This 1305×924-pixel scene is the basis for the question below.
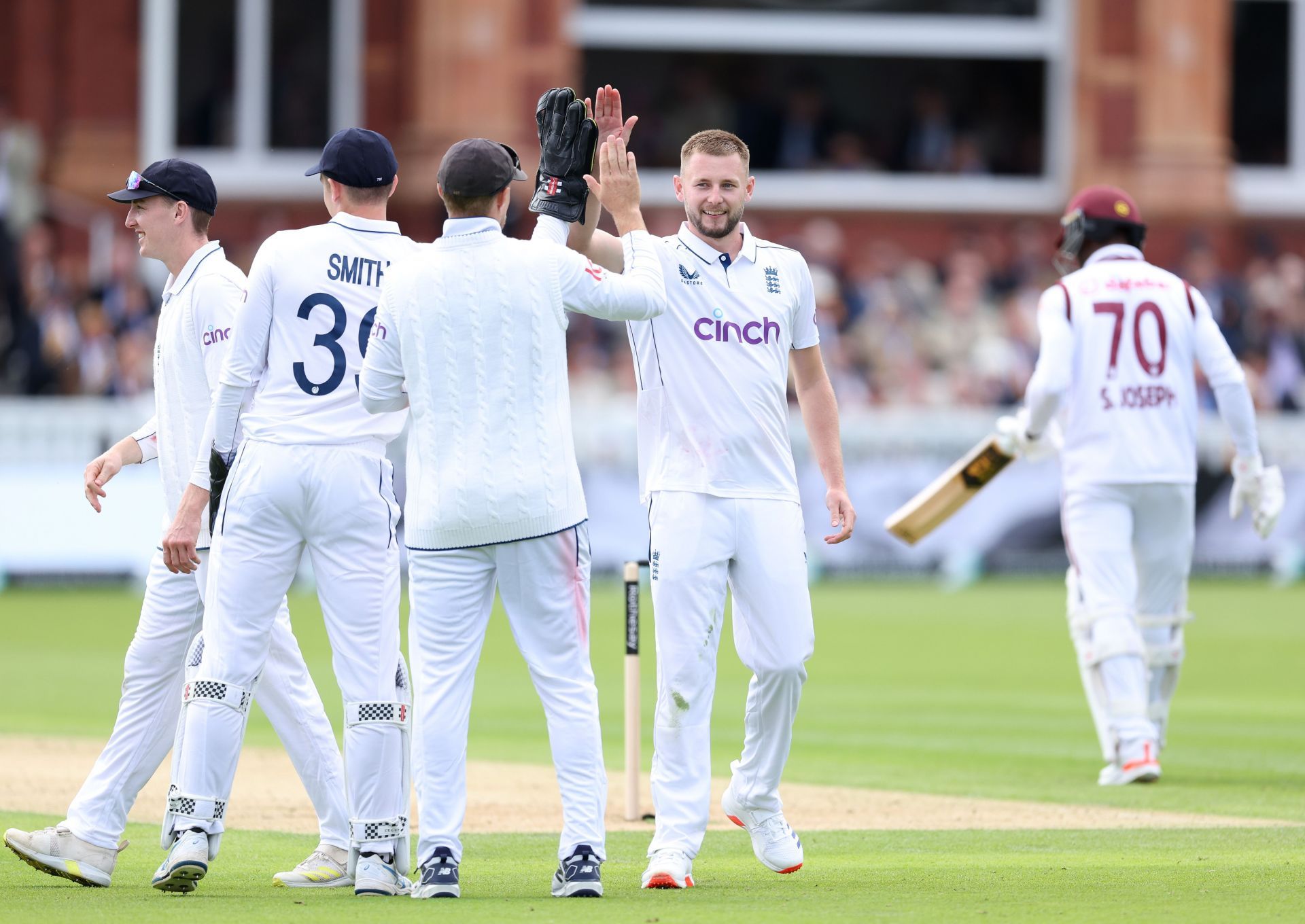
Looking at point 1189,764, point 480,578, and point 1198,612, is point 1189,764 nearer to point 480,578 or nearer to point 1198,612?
point 480,578

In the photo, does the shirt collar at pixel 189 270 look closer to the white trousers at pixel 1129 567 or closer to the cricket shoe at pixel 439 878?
the cricket shoe at pixel 439 878

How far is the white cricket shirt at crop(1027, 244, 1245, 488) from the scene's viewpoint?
10.2 metres

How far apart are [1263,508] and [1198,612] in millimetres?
8985

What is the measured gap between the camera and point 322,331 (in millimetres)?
6957

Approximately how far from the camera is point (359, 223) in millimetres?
7027

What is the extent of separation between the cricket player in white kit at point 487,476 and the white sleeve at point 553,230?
10cm

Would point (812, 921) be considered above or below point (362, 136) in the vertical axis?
below

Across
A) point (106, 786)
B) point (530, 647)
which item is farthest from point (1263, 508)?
point (106, 786)

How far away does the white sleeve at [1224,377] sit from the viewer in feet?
32.9

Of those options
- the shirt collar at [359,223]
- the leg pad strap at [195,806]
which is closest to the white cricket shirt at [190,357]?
the shirt collar at [359,223]

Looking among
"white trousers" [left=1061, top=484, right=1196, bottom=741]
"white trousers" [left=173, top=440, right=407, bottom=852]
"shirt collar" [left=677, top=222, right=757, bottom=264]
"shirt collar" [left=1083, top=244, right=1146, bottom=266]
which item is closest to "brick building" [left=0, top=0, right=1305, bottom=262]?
"shirt collar" [left=1083, top=244, right=1146, bottom=266]

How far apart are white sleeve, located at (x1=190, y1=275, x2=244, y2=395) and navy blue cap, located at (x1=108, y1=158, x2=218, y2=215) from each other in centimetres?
32

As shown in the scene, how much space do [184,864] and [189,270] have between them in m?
2.00

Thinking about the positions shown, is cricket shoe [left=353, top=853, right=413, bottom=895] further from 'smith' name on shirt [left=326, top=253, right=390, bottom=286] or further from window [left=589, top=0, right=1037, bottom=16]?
window [left=589, top=0, right=1037, bottom=16]
